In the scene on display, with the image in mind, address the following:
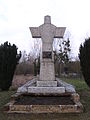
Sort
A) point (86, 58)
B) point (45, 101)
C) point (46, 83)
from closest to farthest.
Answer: point (45, 101), point (46, 83), point (86, 58)

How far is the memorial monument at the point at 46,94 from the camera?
8461mm

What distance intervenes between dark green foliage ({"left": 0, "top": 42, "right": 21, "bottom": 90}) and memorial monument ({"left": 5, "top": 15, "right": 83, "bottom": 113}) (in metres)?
2.38

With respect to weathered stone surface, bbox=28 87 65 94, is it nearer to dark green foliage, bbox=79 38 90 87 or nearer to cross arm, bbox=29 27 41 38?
dark green foliage, bbox=79 38 90 87

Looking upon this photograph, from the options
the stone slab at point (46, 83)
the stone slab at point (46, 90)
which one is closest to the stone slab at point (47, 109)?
the stone slab at point (46, 90)

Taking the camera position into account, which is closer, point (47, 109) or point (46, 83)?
point (47, 109)

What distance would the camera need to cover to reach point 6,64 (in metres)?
13.6

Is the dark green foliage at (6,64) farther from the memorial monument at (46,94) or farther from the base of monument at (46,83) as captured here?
the base of monument at (46,83)

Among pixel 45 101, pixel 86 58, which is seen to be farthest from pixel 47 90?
pixel 86 58

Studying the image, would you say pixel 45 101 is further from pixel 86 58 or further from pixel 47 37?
pixel 47 37

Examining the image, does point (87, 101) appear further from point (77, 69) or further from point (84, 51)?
point (77, 69)

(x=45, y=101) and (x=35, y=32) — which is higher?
(x=35, y=32)

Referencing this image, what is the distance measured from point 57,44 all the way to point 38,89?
3274 centimetres

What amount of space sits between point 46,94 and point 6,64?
4316 mm

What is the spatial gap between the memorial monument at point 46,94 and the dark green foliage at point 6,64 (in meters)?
2.38
